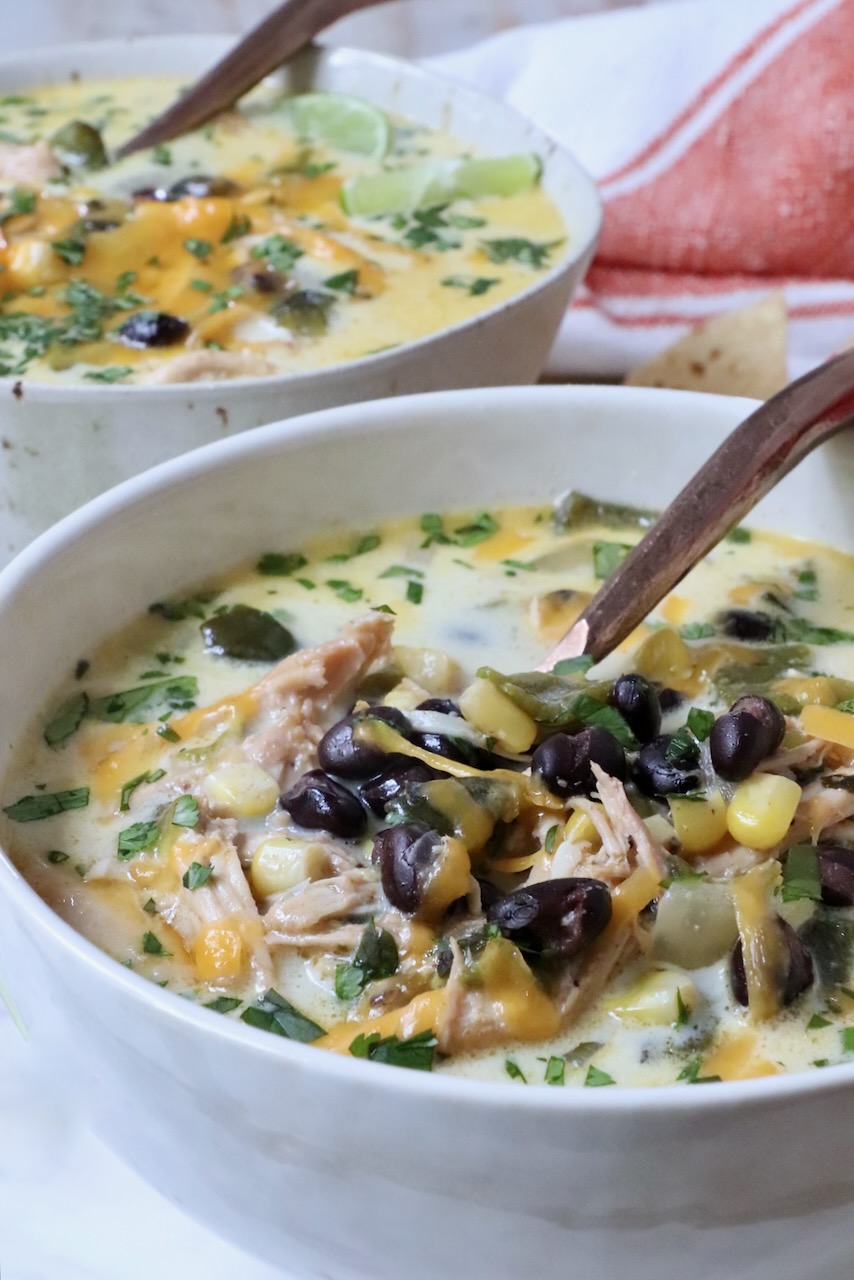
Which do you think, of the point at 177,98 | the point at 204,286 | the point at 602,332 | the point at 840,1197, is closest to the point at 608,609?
the point at 840,1197

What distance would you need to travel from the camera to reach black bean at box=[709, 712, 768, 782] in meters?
1.50

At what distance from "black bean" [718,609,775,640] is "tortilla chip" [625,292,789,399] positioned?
0.73m

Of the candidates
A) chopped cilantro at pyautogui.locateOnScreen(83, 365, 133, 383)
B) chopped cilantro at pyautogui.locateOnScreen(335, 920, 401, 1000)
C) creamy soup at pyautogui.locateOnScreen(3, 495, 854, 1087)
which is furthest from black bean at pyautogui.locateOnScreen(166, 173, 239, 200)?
chopped cilantro at pyautogui.locateOnScreen(335, 920, 401, 1000)

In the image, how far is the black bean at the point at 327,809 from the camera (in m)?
1.49

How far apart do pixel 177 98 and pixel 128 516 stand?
1.90 meters

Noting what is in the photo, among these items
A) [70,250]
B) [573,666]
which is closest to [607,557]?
[573,666]

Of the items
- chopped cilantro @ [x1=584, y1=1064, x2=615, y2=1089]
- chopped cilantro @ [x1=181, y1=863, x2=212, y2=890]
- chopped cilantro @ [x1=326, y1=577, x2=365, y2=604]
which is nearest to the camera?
chopped cilantro @ [x1=584, y1=1064, x2=615, y2=1089]

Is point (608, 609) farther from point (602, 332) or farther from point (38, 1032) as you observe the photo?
point (602, 332)

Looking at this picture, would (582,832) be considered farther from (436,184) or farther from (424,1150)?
(436,184)

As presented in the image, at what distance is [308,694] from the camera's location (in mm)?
1677

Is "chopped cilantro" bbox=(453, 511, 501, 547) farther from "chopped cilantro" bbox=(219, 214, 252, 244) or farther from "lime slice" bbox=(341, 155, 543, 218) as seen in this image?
"lime slice" bbox=(341, 155, 543, 218)

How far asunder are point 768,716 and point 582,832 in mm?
232

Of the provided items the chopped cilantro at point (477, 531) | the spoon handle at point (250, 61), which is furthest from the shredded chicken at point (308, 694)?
the spoon handle at point (250, 61)

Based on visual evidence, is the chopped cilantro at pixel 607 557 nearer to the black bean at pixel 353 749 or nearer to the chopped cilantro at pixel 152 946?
the black bean at pixel 353 749
